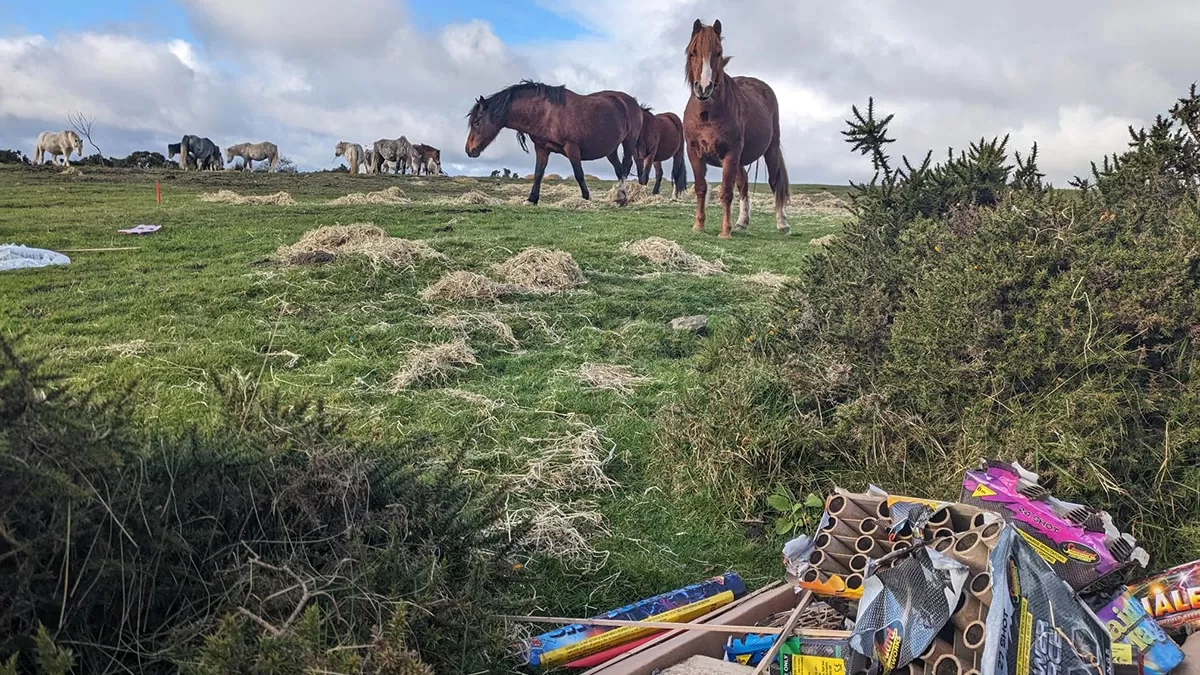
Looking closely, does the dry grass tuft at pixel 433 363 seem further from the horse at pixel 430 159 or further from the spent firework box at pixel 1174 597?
the horse at pixel 430 159

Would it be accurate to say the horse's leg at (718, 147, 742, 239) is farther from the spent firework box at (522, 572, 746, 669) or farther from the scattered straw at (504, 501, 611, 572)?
the spent firework box at (522, 572, 746, 669)

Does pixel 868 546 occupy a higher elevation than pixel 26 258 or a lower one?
lower

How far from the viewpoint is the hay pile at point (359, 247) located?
8.70 metres

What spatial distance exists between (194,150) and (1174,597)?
122 feet

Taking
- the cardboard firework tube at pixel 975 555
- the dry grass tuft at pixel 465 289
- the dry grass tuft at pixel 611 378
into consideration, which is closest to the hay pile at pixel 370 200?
the dry grass tuft at pixel 465 289

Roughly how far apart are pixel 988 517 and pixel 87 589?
2.46m

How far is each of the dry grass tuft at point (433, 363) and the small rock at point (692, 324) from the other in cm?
198

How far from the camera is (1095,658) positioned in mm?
2123

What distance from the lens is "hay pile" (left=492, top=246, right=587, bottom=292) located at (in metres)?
8.32

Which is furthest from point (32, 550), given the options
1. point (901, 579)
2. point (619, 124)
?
point (619, 124)

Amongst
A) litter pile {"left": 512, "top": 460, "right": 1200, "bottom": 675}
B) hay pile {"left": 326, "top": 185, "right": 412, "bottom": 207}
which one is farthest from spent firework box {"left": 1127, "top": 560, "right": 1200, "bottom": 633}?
hay pile {"left": 326, "top": 185, "right": 412, "bottom": 207}

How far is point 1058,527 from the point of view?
278 cm

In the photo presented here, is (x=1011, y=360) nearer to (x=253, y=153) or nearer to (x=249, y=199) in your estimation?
(x=249, y=199)

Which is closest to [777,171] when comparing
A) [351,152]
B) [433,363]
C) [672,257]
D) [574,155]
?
[574,155]
